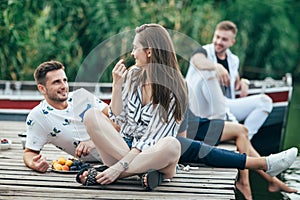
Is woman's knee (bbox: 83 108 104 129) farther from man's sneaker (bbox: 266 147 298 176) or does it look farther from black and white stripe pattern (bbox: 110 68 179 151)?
man's sneaker (bbox: 266 147 298 176)

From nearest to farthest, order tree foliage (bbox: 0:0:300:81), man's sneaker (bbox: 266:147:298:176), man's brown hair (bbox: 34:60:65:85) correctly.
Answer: man's sneaker (bbox: 266:147:298:176), man's brown hair (bbox: 34:60:65:85), tree foliage (bbox: 0:0:300:81)

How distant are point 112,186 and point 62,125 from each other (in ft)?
2.20

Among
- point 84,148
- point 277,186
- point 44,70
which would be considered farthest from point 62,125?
point 277,186

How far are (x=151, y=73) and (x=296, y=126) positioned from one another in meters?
5.47

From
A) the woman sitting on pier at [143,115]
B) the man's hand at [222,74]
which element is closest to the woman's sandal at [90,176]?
the woman sitting on pier at [143,115]

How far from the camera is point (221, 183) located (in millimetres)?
4363

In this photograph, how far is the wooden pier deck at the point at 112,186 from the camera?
401 centimetres

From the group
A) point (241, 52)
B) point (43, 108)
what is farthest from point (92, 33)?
point (43, 108)

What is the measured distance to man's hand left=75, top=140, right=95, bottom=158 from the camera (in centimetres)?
461

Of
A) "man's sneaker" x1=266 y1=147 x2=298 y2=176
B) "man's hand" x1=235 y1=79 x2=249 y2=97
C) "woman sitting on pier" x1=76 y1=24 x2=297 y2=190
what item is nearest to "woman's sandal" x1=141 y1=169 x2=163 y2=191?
"woman sitting on pier" x1=76 y1=24 x2=297 y2=190

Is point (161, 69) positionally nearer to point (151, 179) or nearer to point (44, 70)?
point (151, 179)

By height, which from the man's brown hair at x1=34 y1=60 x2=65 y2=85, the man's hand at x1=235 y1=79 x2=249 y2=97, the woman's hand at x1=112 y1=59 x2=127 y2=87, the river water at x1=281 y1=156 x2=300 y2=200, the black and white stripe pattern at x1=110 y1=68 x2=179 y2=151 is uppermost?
the woman's hand at x1=112 y1=59 x2=127 y2=87

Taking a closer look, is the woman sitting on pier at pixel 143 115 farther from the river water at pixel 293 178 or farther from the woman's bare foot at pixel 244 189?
the river water at pixel 293 178

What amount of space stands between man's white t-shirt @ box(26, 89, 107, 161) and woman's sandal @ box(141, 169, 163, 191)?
637mm
